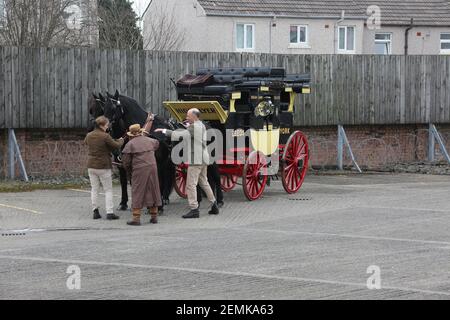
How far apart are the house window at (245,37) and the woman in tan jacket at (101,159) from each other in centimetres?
2595

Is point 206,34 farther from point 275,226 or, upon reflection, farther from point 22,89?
point 275,226

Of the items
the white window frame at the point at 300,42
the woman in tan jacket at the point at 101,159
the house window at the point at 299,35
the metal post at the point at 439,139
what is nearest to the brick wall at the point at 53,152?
the woman in tan jacket at the point at 101,159

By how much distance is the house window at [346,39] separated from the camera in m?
42.8

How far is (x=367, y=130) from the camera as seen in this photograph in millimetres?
26078

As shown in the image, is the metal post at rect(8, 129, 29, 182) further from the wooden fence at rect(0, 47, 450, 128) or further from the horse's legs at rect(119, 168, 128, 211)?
the horse's legs at rect(119, 168, 128, 211)

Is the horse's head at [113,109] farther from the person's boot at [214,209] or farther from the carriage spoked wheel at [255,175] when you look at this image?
the carriage spoked wheel at [255,175]

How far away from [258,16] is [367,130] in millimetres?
15809

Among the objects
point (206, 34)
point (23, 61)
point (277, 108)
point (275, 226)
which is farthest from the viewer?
point (206, 34)

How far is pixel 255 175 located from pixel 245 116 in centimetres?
117

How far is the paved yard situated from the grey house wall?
22332mm

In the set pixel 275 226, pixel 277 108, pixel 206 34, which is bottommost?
pixel 275 226

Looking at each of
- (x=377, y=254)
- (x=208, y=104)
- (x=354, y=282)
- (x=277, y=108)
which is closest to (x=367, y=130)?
(x=277, y=108)

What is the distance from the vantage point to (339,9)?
4200cm

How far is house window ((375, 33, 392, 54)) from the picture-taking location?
43469 millimetres
